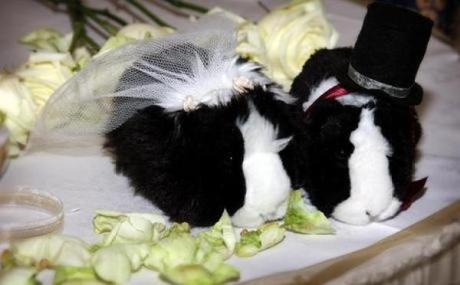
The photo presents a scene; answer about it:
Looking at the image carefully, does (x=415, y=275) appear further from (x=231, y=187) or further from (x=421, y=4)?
(x=421, y=4)

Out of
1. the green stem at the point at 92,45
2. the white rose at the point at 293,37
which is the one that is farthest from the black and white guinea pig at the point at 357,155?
the green stem at the point at 92,45

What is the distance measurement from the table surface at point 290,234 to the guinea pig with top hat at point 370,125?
42 mm

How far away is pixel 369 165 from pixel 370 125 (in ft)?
0.12

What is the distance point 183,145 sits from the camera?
0.68 metres

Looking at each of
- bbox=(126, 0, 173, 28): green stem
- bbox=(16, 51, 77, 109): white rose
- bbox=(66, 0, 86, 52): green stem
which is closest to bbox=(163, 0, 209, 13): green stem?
bbox=(126, 0, 173, 28): green stem

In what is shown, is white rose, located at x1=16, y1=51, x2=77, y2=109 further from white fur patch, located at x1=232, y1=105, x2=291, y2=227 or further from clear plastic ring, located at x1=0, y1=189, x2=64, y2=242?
white fur patch, located at x1=232, y1=105, x2=291, y2=227

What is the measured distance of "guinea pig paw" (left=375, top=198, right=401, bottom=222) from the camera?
74cm

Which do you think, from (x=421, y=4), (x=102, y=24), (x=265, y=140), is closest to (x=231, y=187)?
(x=265, y=140)

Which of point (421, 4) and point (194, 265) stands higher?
point (194, 265)

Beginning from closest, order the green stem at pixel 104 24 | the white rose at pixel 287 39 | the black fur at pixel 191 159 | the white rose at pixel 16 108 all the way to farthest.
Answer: the black fur at pixel 191 159 < the white rose at pixel 16 108 < the white rose at pixel 287 39 < the green stem at pixel 104 24

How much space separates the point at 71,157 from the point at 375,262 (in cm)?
38

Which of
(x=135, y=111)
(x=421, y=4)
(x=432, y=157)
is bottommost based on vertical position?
(x=421, y=4)

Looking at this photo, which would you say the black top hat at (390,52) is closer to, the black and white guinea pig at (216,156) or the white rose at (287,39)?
the black and white guinea pig at (216,156)

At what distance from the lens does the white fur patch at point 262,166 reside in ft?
2.25
